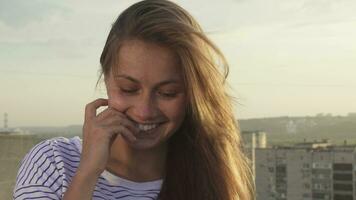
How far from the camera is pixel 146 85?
113 centimetres

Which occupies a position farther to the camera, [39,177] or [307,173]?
[307,173]

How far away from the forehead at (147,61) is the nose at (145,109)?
4 cm

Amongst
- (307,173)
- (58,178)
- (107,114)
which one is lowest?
(307,173)

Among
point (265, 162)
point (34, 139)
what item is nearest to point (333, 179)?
point (265, 162)

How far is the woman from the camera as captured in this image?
1097mm

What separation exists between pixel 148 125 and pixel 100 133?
0.33 ft

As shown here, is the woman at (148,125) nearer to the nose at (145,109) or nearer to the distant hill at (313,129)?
the nose at (145,109)

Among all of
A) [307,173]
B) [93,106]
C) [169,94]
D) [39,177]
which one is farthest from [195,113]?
[307,173]

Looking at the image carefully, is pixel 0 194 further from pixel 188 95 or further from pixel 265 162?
pixel 265 162

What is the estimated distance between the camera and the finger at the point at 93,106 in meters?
1.14

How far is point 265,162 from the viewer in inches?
1715

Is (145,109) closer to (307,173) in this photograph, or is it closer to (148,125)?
(148,125)

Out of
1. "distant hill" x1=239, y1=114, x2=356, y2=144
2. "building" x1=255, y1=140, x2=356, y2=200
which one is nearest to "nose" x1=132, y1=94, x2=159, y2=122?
"building" x1=255, y1=140, x2=356, y2=200

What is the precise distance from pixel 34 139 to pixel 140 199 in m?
2.28
